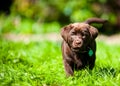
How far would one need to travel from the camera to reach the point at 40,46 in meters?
9.44

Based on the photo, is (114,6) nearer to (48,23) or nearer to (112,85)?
(48,23)

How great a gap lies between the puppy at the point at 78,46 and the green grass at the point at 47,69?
0.49ft

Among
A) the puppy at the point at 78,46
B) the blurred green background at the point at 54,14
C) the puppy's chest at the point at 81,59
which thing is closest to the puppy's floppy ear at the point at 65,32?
the puppy at the point at 78,46

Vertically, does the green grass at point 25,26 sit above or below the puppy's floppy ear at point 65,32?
below

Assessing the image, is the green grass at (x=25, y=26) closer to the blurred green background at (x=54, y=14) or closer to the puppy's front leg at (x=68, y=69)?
the blurred green background at (x=54, y=14)

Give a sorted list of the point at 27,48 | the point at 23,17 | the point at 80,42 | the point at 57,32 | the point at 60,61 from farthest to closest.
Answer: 1. the point at 23,17
2. the point at 57,32
3. the point at 27,48
4. the point at 60,61
5. the point at 80,42

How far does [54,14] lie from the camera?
1356cm

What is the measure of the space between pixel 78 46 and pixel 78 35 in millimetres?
166

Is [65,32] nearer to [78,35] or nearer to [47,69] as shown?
[78,35]

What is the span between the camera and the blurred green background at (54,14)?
1307cm

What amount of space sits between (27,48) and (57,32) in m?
3.57

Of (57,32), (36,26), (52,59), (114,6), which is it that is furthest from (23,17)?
(52,59)

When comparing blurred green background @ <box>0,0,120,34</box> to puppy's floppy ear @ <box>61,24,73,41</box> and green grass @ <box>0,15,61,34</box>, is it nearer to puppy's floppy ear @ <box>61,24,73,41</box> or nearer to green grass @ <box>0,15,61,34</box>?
green grass @ <box>0,15,61,34</box>

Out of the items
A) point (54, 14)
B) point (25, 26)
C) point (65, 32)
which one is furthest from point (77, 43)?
point (54, 14)
